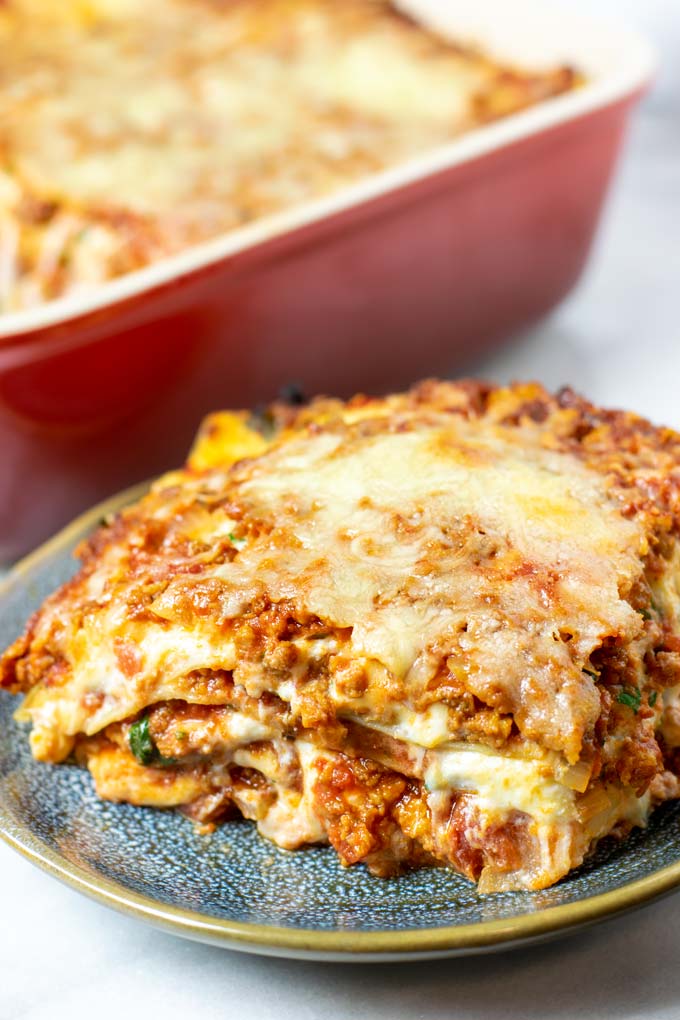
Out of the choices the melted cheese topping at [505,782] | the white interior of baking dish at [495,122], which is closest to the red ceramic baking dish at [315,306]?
the white interior of baking dish at [495,122]

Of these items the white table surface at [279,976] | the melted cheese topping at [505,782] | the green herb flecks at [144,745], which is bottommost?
the white table surface at [279,976]

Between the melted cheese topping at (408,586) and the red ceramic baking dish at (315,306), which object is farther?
the red ceramic baking dish at (315,306)

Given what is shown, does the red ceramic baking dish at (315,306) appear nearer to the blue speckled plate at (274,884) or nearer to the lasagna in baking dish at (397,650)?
the lasagna in baking dish at (397,650)

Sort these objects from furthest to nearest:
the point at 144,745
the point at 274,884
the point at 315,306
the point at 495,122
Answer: the point at 495,122 → the point at 315,306 → the point at 144,745 → the point at 274,884

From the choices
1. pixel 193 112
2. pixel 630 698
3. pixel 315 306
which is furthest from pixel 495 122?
pixel 630 698

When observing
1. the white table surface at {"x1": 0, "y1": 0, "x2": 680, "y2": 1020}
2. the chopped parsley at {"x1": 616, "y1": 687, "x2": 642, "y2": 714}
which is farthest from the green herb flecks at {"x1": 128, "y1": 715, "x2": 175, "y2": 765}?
the chopped parsley at {"x1": 616, "y1": 687, "x2": 642, "y2": 714}

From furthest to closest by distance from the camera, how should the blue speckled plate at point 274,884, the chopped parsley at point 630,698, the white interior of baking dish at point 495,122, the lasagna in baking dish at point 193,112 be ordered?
the lasagna in baking dish at point 193,112 → the white interior of baking dish at point 495,122 → the chopped parsley at point 630,698 → the blue speckled plate at point 274,884

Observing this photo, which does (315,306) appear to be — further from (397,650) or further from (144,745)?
(397,650)

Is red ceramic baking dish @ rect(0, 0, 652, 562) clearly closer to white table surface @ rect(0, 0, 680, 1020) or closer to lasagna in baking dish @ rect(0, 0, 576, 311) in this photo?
lasagna in baking dish @ rect(0, 0, 576, 311)
